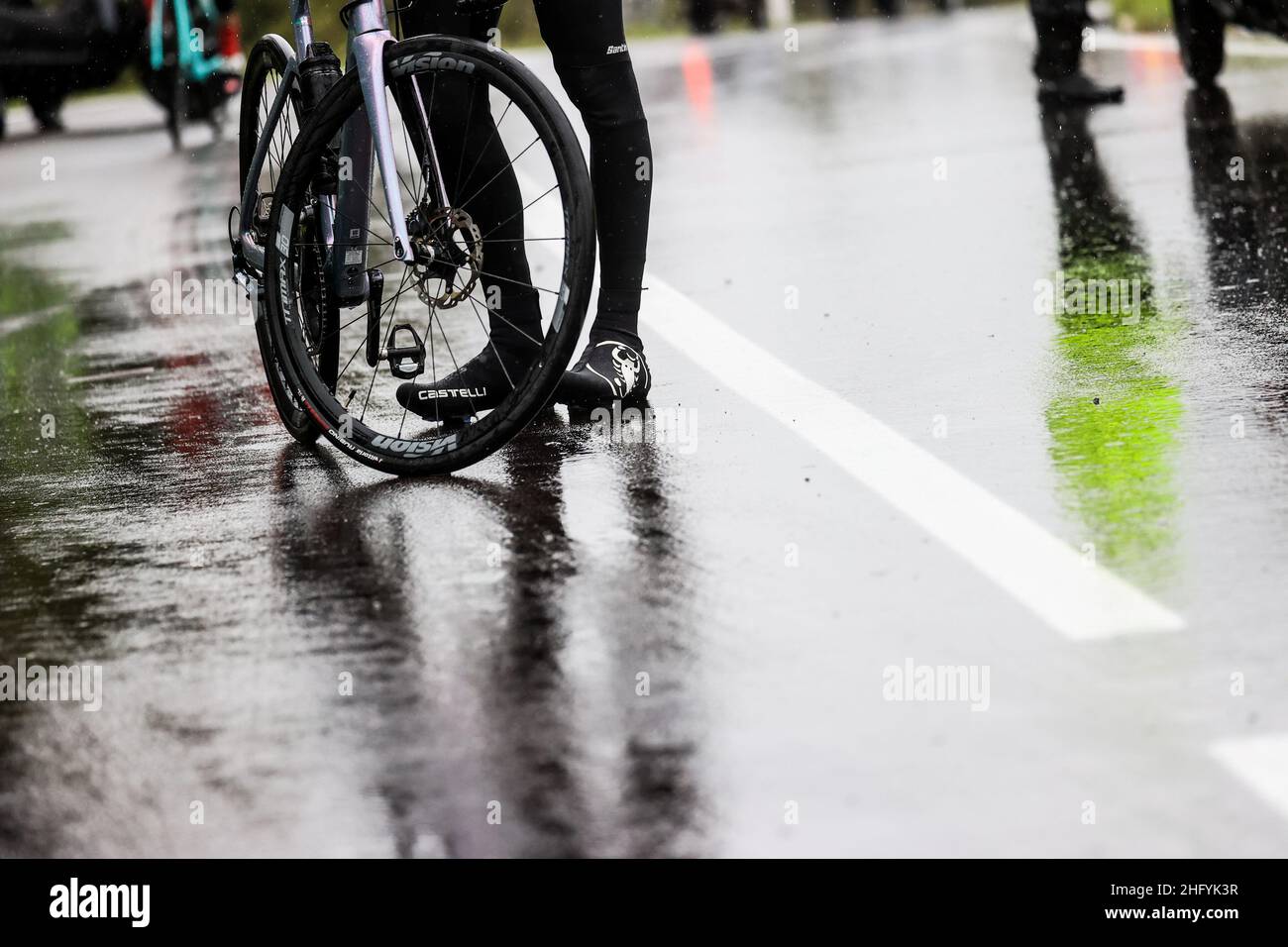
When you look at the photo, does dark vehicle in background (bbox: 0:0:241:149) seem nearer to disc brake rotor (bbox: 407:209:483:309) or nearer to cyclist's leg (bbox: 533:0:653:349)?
cyclist's leg (bbox: 533:0:653:349)

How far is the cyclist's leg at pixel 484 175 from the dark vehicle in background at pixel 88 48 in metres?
13.3

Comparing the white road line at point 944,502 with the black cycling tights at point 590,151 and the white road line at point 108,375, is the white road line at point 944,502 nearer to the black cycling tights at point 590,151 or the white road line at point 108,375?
the black cycling tights at point 590,151

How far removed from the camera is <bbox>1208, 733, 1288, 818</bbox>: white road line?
2.92 metres

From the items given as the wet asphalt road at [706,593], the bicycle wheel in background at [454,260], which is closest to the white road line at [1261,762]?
the wet asphalt road at [706,593]

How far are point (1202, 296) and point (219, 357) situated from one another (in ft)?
10.1

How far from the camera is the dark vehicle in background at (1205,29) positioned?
11.9m

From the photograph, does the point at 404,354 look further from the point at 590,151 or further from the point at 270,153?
the point at 270,153

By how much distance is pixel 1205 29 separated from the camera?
12336 mm

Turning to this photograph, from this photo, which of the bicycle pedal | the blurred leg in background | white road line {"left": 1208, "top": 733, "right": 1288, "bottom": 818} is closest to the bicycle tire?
the bicycle pedal

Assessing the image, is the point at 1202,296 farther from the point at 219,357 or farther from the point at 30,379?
the point at 30,379

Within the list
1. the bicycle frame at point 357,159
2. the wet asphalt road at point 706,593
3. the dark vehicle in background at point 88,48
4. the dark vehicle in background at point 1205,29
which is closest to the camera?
the wet asphalt road at point 706,593

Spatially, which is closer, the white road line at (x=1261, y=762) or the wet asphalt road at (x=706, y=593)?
the white road line at (x=1261, y=762)

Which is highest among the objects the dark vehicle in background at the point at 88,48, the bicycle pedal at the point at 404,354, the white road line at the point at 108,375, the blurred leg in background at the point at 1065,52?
the bicycle pedal at the point at 404,354

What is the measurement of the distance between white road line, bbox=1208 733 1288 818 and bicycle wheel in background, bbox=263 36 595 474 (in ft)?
6.86
